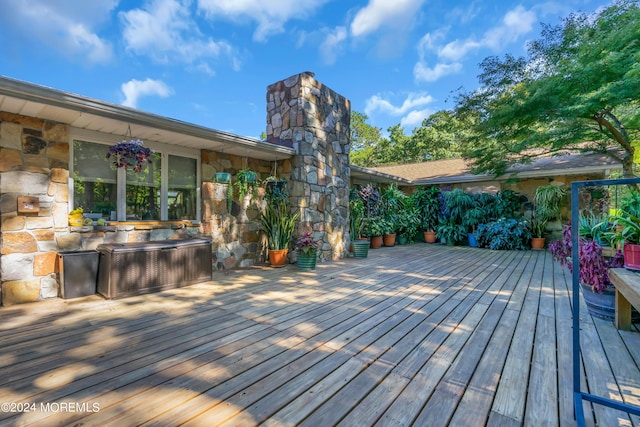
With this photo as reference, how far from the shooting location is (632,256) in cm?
194

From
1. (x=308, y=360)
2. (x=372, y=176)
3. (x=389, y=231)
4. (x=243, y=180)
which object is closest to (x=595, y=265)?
(x=308, y=360)

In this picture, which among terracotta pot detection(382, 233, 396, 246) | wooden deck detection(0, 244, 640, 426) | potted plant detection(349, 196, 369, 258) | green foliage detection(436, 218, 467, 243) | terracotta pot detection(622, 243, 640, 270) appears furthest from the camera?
→ green foliage detection(436, 218, 467, 243)

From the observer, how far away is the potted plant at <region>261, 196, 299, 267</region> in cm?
516

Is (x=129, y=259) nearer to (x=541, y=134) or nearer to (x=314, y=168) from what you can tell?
(x=314, y=168)

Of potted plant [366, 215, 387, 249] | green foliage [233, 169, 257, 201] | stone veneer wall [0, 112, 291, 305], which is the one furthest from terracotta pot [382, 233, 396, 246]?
stone veneer wall [0, 112, 291, 305]

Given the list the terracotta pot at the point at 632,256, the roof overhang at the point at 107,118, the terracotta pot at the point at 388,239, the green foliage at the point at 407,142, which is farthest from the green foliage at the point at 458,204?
the green foliage at the point at 407,142

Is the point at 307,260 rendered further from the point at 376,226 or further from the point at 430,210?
the point at 430,210

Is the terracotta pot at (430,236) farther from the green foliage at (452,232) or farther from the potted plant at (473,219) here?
the potted plant at (473,219)

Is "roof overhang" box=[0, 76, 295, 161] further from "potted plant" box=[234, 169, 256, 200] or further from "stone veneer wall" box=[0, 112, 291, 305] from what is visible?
"potted plant" box=[234, 169, 256, 200]

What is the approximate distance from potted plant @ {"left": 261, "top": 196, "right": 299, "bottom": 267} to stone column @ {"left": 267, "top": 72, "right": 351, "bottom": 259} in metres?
0.22

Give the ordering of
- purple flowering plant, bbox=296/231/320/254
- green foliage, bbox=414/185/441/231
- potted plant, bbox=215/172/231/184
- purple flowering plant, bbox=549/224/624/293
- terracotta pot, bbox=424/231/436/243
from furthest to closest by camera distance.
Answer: green foliage, bbox=414/185/441/231, terracotta pot, bbox=424/231/436/243, purple flowering plant, bbox=296/231/320/254, potted plant, bbox=215/172/231/184, purple flowering plant, bbox=549/224/624/293

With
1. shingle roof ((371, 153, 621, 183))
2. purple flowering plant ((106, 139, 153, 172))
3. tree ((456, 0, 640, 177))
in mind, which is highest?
tree ((456, 0, 640, 177))

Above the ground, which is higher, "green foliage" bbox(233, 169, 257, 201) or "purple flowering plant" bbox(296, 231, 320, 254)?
"green foliage" bbox(233, 169, 257, 201)

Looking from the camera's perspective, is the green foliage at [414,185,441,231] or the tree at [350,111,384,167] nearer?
the green foliage at [414,185,441,231]
